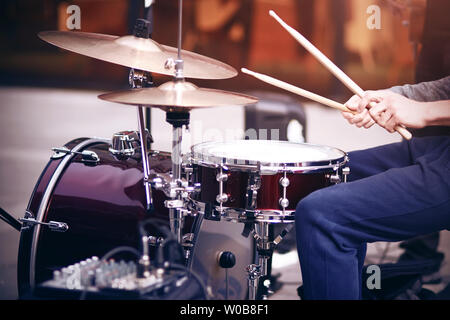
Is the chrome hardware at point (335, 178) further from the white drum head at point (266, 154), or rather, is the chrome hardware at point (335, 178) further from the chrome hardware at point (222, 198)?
the chrome hardware at point (222, 198)

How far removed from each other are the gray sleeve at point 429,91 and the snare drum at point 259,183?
0.37 m

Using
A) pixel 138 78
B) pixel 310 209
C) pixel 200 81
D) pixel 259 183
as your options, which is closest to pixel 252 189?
pixel 259 183

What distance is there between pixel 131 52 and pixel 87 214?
561 millimetres

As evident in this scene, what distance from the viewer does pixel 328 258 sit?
4.55 feet

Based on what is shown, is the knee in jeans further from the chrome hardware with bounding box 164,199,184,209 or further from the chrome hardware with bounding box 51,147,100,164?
the chrome hardware with bounding box 51,147,100,164

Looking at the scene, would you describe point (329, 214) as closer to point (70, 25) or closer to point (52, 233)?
point (52, 233)

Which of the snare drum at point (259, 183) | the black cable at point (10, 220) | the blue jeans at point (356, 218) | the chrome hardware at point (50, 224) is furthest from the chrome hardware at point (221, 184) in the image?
the black cable at point (10, 220)

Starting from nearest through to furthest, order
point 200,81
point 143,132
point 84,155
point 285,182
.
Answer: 1. point 285,182
2. point 143,132
3. point 84,155
4. point 200,81

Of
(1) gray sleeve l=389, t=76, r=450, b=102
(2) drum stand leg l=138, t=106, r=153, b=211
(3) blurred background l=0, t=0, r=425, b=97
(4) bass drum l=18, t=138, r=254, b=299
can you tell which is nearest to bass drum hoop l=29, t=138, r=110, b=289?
(4) bass drum l=18, t=138, r=254, b=299

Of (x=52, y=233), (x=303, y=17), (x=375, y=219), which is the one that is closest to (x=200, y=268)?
(x=52, y=233)

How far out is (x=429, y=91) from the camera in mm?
1729

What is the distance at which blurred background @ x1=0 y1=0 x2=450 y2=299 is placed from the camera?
272 cm

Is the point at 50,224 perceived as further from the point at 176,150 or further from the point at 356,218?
the point at 356,218

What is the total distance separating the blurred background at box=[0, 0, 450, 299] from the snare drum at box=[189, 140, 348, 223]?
85 centimetres
